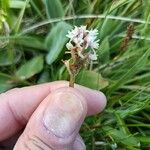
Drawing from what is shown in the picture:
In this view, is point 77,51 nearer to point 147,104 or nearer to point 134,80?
point 147,104

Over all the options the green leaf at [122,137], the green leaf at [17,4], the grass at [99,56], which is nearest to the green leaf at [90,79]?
the grass at [99,56]

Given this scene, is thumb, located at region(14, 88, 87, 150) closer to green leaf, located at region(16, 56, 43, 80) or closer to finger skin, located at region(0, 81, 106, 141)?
finger skin, located at region(0, 81, 106, 141)

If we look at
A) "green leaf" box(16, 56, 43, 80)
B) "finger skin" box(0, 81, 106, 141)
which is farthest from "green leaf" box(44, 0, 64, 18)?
"finger skin" box(0, 81, 106, 141)

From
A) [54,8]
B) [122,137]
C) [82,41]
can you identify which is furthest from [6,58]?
[82,41]

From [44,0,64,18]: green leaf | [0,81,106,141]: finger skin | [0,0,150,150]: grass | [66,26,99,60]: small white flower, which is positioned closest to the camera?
[66,26,99,60]: small white flower

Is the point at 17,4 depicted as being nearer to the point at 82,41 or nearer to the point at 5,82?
the point at 5,82

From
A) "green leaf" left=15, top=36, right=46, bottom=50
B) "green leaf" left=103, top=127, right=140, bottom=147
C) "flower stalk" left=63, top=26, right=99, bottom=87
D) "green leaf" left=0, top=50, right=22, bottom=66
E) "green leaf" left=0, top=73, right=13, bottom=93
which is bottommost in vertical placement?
"green leaf" left=103, top=127, right=140, bottom=147

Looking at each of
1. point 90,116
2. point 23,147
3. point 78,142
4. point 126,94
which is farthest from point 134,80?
point 23,147
